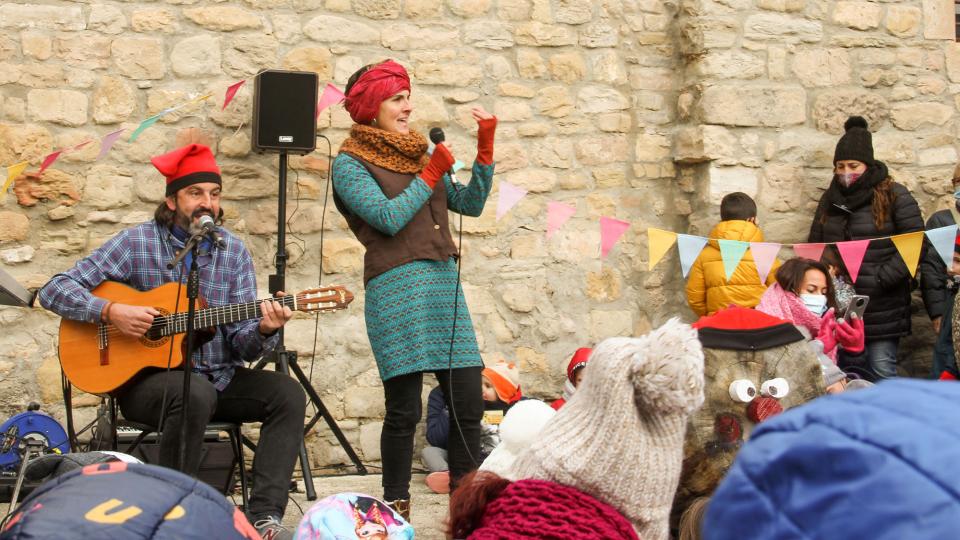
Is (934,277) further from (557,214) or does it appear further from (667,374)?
(667,374)

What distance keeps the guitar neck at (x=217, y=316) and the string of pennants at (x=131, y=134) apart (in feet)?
5.22

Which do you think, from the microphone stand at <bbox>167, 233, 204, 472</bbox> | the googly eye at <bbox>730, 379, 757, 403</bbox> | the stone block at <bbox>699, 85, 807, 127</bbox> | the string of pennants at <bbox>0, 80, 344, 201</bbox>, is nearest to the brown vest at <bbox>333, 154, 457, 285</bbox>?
the microphone stand at <bbox>167, 233, 204, 472</bbox>

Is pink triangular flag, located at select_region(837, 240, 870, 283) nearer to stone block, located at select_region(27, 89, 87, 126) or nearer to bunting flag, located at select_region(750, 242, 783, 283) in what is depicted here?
bunting flag, located at select_region(750, 242, 783, 283)

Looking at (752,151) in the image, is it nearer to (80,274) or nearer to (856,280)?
(856,280)

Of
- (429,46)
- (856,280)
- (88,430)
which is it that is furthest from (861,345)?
(88,430)

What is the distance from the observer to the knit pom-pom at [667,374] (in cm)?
161

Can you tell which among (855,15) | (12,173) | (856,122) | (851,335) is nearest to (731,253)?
(851,335)

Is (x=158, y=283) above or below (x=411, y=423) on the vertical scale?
above

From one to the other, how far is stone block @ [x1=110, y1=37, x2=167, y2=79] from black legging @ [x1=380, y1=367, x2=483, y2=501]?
2502mm

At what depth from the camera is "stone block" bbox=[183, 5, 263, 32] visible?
17.7 ft

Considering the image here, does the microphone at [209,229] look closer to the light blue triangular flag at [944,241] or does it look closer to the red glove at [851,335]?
the red glove at [851,335]

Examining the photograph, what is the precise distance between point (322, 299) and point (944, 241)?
10.3 feet

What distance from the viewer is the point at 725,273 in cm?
543

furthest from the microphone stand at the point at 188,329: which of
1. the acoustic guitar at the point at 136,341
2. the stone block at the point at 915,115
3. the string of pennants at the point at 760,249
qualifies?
the stone block at the point at 915,115
